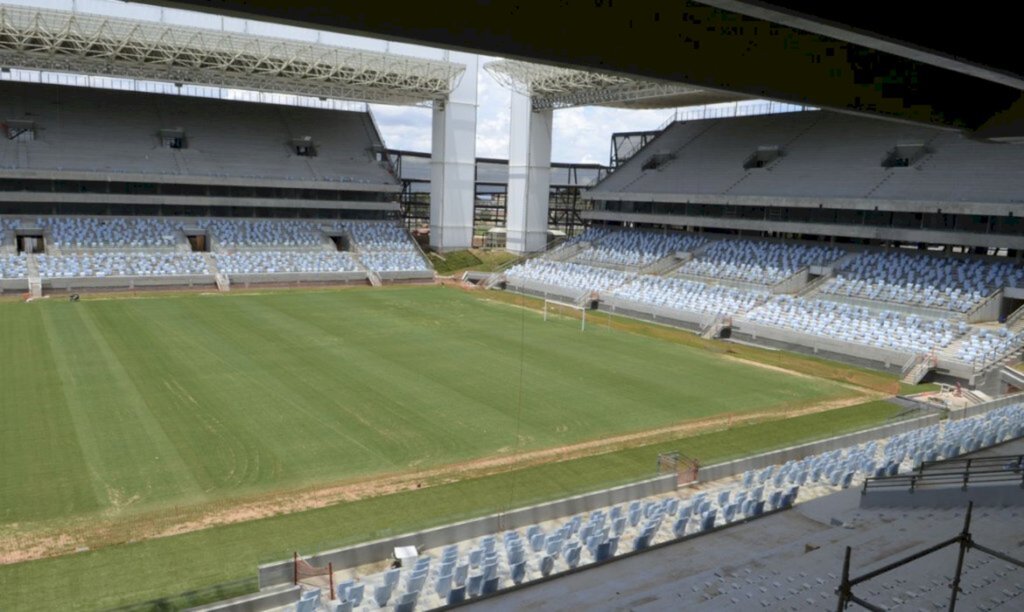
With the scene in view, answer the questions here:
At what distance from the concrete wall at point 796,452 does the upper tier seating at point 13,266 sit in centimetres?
3666

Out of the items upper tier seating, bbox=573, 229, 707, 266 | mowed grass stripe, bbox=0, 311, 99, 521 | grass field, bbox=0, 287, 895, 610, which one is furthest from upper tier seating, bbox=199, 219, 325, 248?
mowed grass stripe, bbox=0, 311, 99, 521

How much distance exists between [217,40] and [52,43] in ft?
26.3

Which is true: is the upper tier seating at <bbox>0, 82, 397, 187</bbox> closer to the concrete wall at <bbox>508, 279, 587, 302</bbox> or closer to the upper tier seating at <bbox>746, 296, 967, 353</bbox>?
the concrete wall at <bbox>508, 279, 587, 302</bbox>

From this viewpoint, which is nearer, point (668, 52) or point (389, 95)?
point (668, 52)

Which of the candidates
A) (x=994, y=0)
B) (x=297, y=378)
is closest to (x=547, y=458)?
(x=297, y=378)

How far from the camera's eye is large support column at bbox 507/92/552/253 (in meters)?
52.2

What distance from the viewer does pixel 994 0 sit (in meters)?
7.17

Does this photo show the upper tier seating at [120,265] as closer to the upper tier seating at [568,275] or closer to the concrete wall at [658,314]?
the upper tier seating at [568,275]

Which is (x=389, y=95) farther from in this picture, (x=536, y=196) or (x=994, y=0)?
(x=994, y=0)

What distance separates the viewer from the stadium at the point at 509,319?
9.49m

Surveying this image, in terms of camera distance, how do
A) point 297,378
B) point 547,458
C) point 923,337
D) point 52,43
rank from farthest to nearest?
1. point 52,43
2. point 923,337
3. point 297,378
4. point 547,458

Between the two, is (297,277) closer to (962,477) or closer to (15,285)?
(15,285)

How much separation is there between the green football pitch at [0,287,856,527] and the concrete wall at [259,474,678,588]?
3.72 meters

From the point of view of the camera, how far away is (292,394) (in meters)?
21.2
